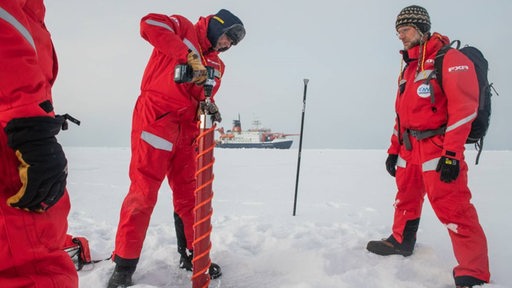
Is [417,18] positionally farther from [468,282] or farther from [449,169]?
[468,282]

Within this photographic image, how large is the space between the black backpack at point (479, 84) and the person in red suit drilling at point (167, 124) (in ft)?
5.24

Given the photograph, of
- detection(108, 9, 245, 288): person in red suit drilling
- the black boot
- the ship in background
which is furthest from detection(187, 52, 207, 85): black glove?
the ship in background

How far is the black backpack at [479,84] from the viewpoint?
253 cm

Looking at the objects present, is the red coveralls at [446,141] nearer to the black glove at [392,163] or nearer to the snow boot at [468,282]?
the snow boot at [468,282]

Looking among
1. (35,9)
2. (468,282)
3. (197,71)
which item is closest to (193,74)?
(197,71)

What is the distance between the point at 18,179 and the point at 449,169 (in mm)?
2538

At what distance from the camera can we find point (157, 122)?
246 centimetres

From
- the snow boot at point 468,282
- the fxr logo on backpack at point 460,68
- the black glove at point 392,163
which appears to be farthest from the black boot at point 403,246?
the fxr logo on backpack at point 460,68

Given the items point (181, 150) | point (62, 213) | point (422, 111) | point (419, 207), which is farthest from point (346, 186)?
point (62, 213)

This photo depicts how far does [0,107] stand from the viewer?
1.09 meters

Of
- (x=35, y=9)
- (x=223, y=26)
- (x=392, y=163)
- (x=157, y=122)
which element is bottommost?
(x=392, y=163)

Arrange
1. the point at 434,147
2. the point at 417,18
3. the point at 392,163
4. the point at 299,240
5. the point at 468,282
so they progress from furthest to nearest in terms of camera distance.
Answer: the point at 299,240 < the point at 392,163 < the point at 417,18 < the point at 434,147 < the point at 468,282

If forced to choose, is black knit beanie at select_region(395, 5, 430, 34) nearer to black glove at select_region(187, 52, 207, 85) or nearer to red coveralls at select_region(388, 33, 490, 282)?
red coveralls at select_region(388, 33, 490, 282)

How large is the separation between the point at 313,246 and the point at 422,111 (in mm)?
1575
